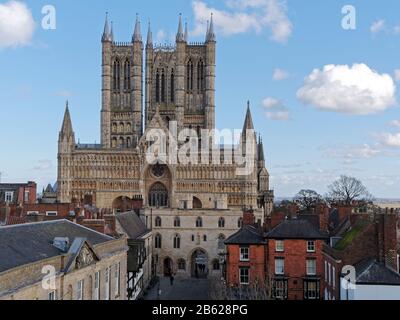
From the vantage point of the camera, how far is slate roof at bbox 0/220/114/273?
755 inches

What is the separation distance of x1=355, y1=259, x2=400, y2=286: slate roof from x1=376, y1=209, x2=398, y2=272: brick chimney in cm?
73

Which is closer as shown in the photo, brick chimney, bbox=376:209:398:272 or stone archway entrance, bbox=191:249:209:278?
brick chimney, bbox=376:209:398:272

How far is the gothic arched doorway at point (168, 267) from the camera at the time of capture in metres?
68.9

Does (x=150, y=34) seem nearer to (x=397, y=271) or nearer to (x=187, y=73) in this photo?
(x=187, y=73)

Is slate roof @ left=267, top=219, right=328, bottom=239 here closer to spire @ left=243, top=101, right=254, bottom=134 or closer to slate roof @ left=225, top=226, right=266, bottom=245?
slate roof @ left=225, top=226, right=266, bottom=245

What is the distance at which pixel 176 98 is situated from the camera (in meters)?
102

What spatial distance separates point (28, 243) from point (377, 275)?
646 inches

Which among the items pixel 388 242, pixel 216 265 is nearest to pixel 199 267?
pixel 216 265

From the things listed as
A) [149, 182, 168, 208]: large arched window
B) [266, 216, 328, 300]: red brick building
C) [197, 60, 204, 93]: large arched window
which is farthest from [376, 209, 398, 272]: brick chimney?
[197, 60, 204, 93]: large arched window

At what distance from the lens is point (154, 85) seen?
10519cm

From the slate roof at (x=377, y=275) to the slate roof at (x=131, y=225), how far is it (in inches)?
1038

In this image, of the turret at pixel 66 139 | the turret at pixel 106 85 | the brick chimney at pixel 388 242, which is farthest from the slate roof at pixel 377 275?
the turret at pixel 106 85

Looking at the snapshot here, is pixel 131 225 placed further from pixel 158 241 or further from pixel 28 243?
pixel 28 243
